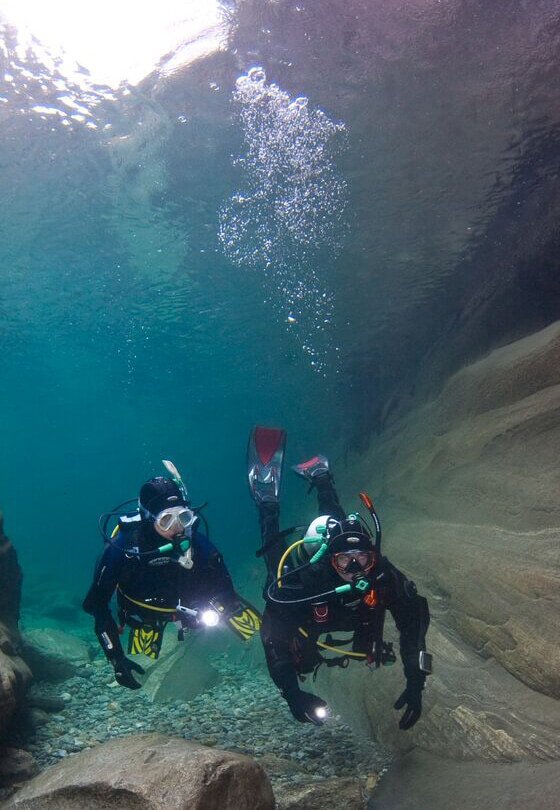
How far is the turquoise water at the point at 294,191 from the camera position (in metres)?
8.66

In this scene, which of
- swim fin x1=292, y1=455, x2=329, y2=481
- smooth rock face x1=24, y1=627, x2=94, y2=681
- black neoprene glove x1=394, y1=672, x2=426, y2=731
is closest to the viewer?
black neoprene glove x1=394, y1=672, x2=426, y2=731

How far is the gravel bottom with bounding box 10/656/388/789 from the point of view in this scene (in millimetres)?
4820

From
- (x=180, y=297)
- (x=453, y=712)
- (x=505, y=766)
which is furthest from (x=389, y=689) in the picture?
(x=180, y=297)

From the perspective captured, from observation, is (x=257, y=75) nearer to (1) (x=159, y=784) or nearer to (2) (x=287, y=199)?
(2) (x=287, y=199)

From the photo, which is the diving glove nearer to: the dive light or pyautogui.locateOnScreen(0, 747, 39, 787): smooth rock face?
the dive light

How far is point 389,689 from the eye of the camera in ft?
19.5

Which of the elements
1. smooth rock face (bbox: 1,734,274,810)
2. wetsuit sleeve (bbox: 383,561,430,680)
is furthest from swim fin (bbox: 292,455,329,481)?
smooth rock face (bbox: 1,734,274,810)

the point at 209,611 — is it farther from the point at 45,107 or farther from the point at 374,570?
the point at 45,107

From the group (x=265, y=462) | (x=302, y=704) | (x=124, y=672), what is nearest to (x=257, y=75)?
(x=265, y=462)

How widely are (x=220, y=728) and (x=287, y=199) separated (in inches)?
477

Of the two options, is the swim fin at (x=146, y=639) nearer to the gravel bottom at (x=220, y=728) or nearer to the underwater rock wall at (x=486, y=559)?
the gravel bottom at (x=220, y=728)

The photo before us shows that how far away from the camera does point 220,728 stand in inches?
237

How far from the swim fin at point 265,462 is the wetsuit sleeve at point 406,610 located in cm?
445

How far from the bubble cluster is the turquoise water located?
6 centimetres
